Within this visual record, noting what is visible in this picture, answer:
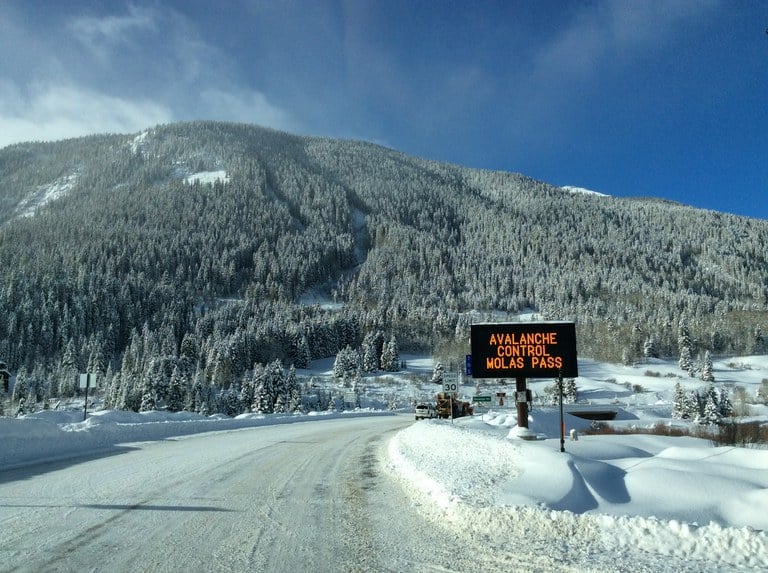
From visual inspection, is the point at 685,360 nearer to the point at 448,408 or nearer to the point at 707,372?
the point at 707,372

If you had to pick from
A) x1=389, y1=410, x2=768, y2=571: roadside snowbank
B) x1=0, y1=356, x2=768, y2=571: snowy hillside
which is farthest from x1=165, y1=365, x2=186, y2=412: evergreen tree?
x1=389, y1=410, x2=768, y2=571: roadside snowbank

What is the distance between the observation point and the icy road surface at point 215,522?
19.6 feet

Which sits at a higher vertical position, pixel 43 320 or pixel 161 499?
pixel 43 320

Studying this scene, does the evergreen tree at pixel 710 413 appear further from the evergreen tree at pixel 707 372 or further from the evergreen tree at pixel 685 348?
the evergreen tree at pixel 685 348

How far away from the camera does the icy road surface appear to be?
5.98 m

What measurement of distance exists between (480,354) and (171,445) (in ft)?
42.2

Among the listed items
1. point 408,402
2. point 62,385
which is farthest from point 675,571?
point 62,385

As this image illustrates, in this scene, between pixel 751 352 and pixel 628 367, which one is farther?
pixel 751 352

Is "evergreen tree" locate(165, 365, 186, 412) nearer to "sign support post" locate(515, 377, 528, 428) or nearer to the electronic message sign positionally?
"sign support post" locate(515, 377, 528, 428)

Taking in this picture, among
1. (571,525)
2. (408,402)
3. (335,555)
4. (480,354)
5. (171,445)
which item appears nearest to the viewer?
(335,555)

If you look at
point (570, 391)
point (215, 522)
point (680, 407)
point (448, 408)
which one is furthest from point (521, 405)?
point (570, 391)

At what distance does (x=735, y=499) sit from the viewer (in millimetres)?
8320

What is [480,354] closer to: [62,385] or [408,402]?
[408,402]

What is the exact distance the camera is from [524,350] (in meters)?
21.4
